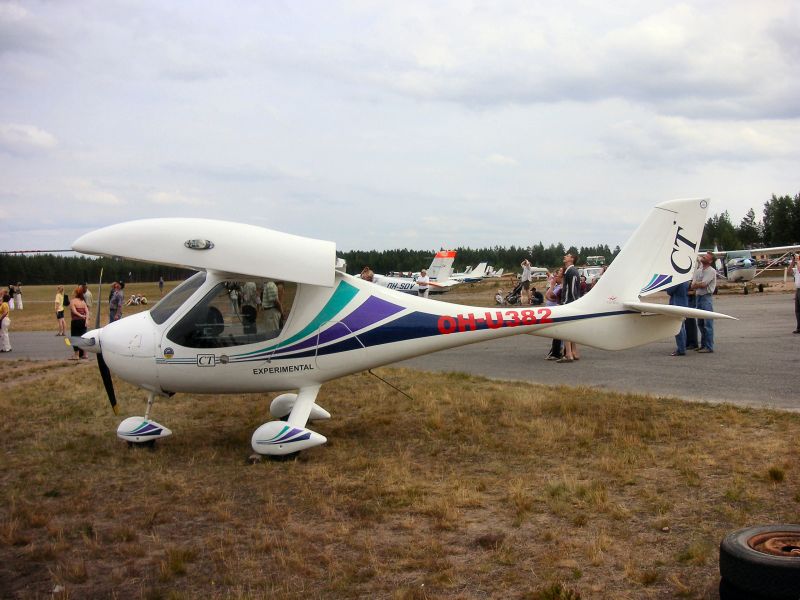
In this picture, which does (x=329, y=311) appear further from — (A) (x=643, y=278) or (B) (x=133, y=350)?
(A) (x=643, y=278)

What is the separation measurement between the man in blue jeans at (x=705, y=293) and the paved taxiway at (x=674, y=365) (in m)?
0.38

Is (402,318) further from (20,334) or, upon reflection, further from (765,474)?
(20,334)

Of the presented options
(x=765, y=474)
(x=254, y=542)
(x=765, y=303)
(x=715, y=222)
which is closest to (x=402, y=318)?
(x=254, y=542)

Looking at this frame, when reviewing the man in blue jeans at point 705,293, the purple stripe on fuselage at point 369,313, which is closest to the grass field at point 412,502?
the purple stripe on fuselage at point 369,313

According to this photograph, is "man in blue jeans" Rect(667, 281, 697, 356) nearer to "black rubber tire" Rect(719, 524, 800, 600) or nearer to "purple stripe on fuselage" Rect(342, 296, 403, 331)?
"purple stripe on fuselage" Rect(342, 296, 403, 331)

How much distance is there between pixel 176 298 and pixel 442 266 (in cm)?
4791

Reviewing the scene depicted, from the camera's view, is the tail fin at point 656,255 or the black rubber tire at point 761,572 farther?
the tail fin at point 656,255

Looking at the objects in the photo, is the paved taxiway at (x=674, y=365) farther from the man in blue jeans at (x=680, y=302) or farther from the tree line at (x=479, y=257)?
the tree line at (x=479, y=257)

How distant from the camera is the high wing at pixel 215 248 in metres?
7.14

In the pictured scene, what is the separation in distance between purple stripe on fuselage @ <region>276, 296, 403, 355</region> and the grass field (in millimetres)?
1294

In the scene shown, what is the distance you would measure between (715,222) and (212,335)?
141m

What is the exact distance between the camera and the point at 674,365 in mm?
12680

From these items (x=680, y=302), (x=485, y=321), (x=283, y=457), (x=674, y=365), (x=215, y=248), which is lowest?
(x=283, y=457)

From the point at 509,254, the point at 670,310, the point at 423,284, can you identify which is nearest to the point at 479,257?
the point at 509,254
